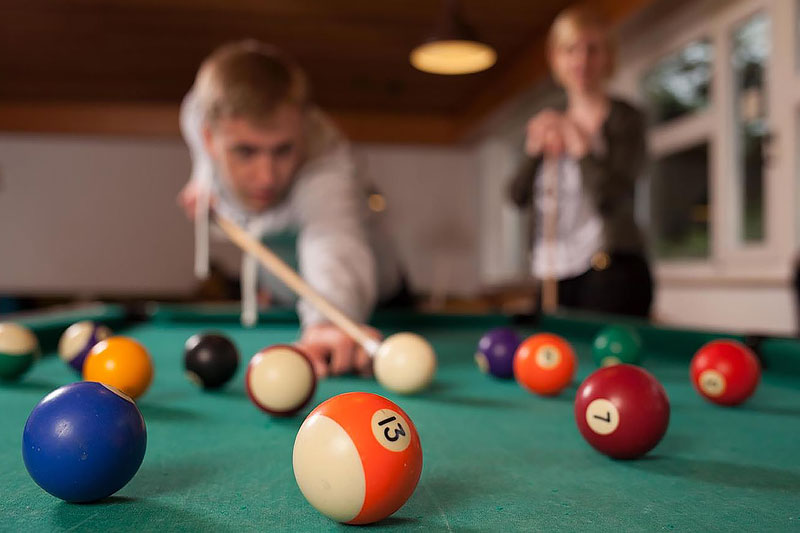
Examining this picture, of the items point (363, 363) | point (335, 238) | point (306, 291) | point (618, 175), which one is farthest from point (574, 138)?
point (363, 363)

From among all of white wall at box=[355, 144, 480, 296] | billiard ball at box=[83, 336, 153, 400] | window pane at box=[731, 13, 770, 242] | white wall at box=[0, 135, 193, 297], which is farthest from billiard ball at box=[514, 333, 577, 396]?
white wall at box=[0, 135, 193, 297]

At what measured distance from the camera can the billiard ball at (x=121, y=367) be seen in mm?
1354

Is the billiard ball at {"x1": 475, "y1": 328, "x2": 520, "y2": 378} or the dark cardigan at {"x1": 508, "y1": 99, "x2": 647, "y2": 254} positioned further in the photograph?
the dark cardigan at {"x1": 508, "y1": 99, "x2": 647, "y2": 254}

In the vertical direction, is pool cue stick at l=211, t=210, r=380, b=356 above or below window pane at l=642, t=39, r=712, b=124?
below

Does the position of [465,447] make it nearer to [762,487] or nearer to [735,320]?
[762,487]

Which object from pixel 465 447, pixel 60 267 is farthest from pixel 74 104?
pixel 465 447

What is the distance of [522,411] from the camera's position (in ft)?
4.27

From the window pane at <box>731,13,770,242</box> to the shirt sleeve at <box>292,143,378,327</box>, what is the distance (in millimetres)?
2538

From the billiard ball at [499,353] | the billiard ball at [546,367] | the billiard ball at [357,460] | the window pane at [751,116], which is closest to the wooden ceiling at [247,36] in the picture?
the window pane at [751,116]

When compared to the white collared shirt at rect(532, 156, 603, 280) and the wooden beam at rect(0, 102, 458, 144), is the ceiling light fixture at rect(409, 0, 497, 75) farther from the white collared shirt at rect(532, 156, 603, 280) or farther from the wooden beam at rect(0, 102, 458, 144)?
the wooden beam at rect(0, 102, 458, 144)

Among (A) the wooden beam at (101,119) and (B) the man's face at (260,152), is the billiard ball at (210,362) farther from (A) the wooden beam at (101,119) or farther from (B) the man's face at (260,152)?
(A) the wooden beam at (101,119)

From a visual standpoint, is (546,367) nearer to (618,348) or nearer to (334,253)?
(618,348)

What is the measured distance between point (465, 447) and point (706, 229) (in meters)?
3.95

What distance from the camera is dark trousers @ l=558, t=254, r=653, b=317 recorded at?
2.61 metres
